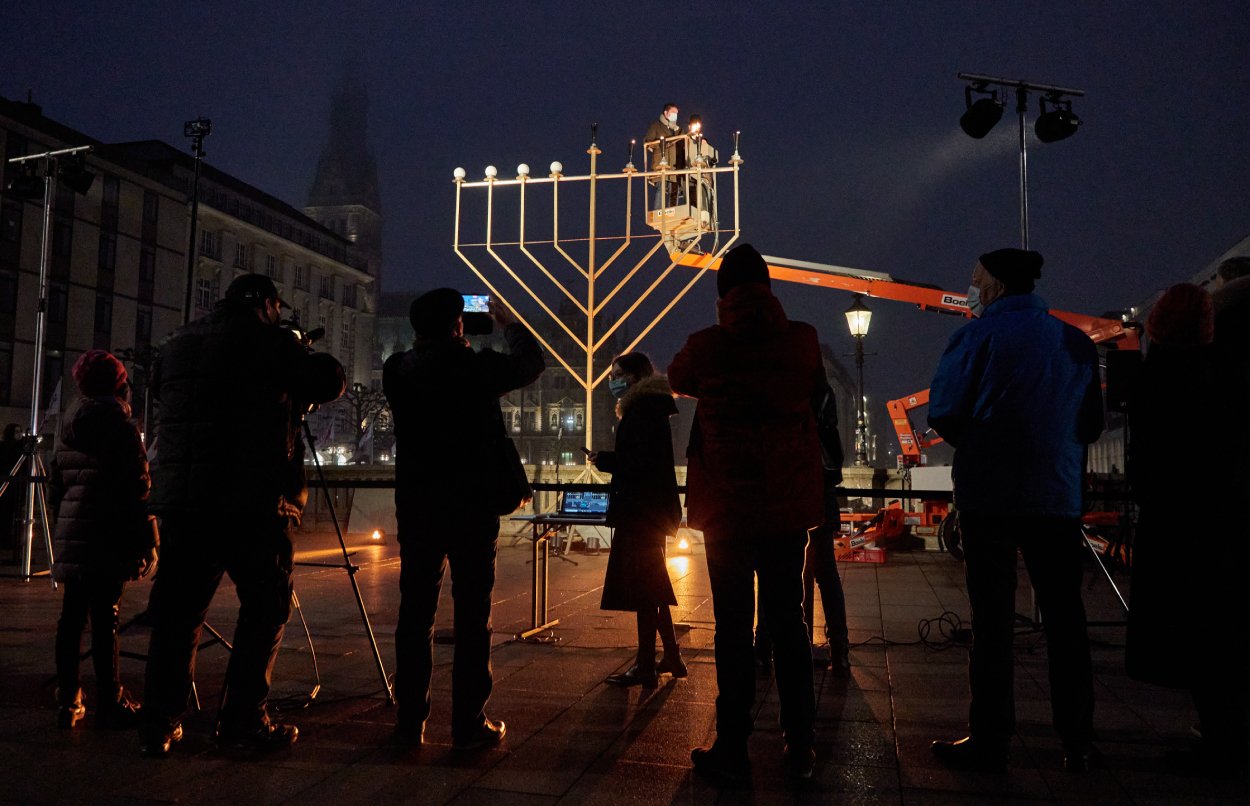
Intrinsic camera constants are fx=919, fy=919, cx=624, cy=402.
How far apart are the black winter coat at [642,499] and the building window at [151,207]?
44566 mm

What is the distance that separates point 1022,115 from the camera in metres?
7.39

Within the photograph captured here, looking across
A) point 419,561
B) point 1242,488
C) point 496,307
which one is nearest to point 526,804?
point 419,561

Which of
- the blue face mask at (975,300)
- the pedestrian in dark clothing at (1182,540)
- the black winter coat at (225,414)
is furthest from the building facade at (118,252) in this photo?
the pedestrian in dark clothing at (1182,540)

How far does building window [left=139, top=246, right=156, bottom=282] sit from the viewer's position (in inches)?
1663

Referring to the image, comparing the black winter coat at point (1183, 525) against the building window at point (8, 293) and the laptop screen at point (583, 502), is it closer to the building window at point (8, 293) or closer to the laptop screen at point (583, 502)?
the laptop screen at point (583, 502)

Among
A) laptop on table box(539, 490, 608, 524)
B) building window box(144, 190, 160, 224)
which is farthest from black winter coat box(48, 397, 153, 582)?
building window box(144, 190, 160, 224)

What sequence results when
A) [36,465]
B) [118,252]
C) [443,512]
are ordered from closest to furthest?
[443,512] → [36,465] → [118,252]

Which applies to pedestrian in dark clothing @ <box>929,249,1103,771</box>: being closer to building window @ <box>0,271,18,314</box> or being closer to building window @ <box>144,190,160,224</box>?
building window @ <box>0,271,18,314</box>

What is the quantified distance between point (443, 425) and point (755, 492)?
1.21 metres

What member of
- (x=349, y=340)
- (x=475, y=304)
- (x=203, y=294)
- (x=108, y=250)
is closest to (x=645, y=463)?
(x=475, y=304)

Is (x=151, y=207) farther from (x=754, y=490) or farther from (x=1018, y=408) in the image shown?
(x=1018, y=408)

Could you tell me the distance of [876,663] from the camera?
5.02m

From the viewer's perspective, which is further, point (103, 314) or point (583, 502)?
point (103, 314)

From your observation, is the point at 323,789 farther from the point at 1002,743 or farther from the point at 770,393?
the point at 1002,743
